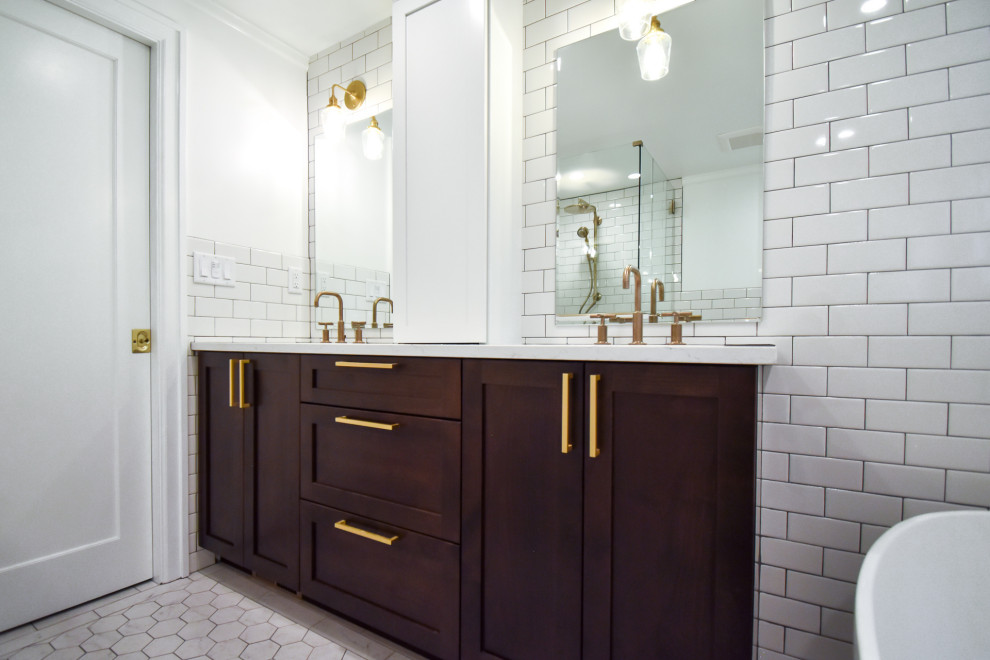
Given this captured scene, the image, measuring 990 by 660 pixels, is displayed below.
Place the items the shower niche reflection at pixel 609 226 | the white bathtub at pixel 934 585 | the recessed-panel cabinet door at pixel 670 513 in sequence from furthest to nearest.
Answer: the shower niche reflection at pixel 609 226, the recessed-panel cabinet door at pixel 670 513, the white bathtub at pixel 934 585

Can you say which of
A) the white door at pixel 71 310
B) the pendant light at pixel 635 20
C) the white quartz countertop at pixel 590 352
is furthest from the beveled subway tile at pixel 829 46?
the white door at pixel 71 310

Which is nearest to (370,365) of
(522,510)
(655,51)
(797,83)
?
(522,510)

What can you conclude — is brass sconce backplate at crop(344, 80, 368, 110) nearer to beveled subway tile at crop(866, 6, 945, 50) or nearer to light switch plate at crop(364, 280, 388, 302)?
light switch plate at crop(364, 280, 388, 302)

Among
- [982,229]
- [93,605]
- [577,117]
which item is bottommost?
[93,605]

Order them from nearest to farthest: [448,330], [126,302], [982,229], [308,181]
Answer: [982,229]
[448,330]
[126,302]
[308,181]

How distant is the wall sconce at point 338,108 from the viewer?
221 cm

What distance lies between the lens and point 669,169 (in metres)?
1.50

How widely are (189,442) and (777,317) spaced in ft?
7.47

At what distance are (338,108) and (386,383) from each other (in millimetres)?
1559

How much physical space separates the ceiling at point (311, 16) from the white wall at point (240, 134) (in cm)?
8

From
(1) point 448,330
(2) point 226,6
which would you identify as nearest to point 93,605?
(1) point 448,330

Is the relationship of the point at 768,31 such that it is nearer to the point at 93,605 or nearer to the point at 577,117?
the point at 577,117

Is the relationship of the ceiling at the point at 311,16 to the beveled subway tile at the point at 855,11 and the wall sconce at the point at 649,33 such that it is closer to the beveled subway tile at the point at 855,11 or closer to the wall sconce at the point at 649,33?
the wall sconce at the point at 649,33

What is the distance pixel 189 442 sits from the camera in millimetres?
1940
